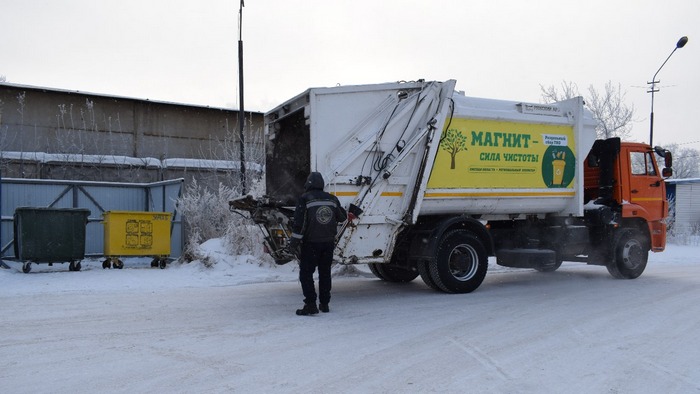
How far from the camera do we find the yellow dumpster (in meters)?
11.0

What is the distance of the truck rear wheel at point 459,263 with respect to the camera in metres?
8.02

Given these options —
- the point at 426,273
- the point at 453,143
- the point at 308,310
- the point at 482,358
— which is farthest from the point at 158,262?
the point at 482,358

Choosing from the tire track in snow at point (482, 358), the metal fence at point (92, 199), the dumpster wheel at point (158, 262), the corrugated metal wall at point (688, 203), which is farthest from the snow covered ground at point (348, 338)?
the corrugated metal wall at point (688, 203)

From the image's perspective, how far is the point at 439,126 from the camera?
7863mm

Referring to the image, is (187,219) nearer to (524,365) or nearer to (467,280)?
(467,280)

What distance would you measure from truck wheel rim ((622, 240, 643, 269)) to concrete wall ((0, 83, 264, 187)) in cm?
1027

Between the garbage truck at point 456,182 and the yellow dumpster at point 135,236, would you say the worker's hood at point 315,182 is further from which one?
the yellow dumpster at point 135,236

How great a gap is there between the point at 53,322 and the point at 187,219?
23.1 feet

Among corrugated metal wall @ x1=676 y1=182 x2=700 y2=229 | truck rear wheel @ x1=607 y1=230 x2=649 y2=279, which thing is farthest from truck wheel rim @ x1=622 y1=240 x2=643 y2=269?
corrugated metal wall @ x1=676 y1=182 x2=700 y2=229

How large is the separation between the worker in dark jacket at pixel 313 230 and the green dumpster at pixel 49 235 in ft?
19.6

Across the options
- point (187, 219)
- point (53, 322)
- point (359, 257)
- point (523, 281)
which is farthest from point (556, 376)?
point (187, 219)

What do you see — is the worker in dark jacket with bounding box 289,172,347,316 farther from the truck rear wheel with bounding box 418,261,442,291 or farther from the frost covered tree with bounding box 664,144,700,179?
the frost covered tree with bounding box 664,144,700,179

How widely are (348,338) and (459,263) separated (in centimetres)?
326

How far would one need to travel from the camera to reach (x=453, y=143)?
816 cm
